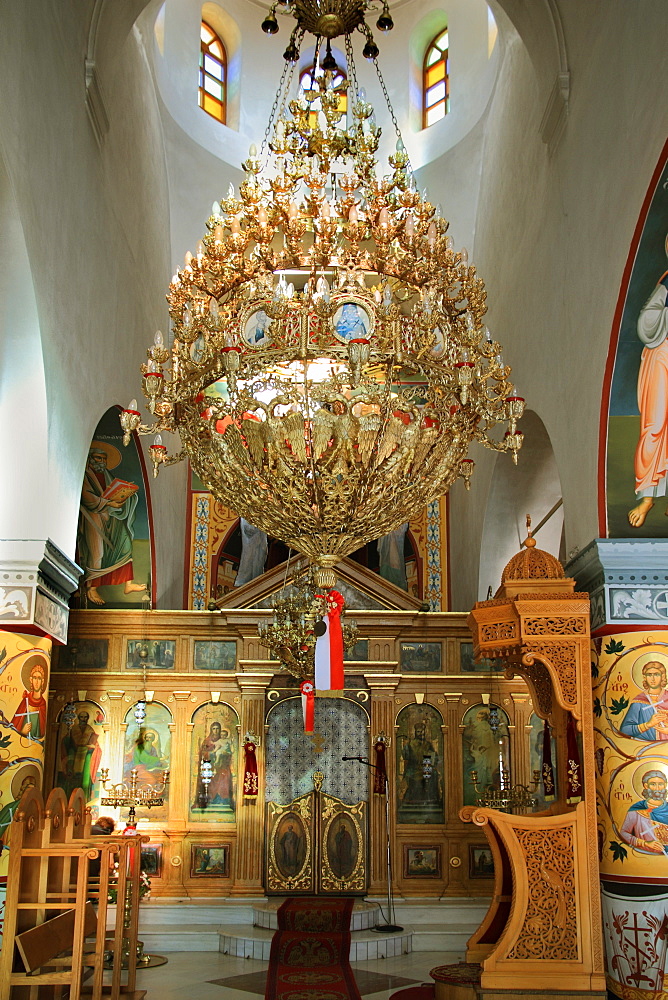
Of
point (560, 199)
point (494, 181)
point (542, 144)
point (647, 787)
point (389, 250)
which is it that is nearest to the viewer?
point (389, 250)

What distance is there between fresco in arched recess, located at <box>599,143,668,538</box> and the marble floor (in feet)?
14.0

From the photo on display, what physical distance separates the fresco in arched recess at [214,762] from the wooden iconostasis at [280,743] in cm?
1

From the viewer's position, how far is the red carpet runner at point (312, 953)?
8000 millimetres

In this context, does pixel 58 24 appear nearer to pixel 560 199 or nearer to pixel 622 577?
pixel 560 199

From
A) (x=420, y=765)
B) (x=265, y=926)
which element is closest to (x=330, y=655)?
(x=265, y=926)

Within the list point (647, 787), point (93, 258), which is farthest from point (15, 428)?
point (647, 787)

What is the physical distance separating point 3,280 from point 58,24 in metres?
2.47

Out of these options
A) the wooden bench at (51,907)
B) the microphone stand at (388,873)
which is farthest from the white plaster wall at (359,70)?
the wooden bench at (51,907)

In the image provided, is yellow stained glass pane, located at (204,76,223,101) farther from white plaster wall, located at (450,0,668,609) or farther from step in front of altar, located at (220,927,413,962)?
step in front of altar, located at (220,927,413,962)

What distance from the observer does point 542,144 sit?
33.8 feet

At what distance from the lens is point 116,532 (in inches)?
478

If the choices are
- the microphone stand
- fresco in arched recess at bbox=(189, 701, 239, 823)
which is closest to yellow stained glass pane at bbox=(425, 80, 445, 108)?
fresco in arched recess at bbox=(189, 701, 239, 823)

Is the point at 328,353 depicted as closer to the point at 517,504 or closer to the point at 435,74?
the point at 517,504

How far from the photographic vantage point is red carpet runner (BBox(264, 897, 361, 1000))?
800 centimetres
